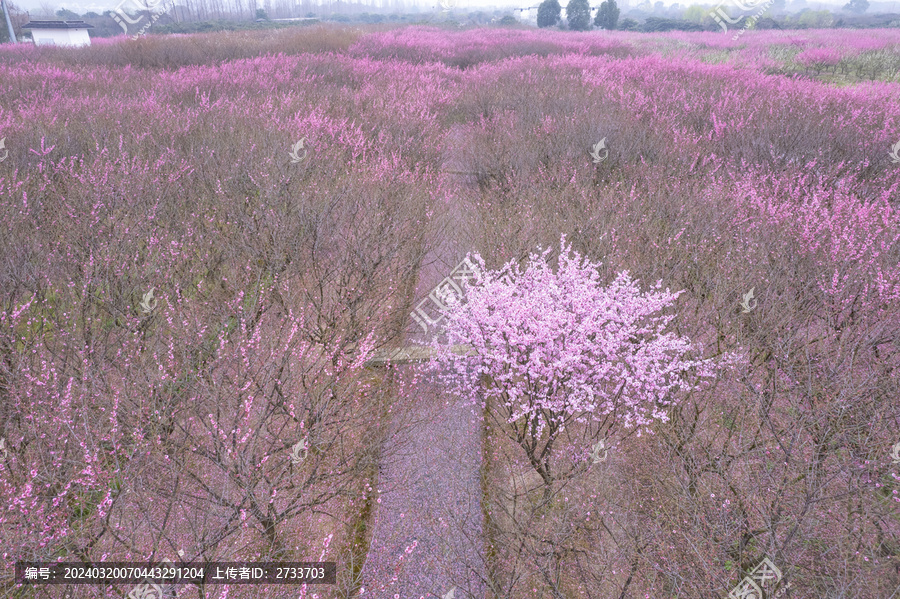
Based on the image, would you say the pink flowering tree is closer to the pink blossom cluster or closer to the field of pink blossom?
the pink blossom cluster

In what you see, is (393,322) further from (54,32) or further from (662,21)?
(662,21)

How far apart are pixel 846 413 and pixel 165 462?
288 inches

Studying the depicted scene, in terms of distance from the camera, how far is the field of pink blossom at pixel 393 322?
4125mm

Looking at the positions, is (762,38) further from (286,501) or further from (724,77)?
(286,501)

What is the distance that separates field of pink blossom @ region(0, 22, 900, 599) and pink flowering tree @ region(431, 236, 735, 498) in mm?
407

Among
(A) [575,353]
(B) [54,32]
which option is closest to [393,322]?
(A) [575,353]

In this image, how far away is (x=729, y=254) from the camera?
6.56 meters

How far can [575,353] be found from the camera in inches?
207

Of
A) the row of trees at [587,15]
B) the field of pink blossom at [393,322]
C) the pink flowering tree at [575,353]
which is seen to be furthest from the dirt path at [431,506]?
the row of trees at [587,15]

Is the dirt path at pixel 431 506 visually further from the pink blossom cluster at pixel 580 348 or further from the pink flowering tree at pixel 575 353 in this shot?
the pink blossom cluster at pixel 580 348

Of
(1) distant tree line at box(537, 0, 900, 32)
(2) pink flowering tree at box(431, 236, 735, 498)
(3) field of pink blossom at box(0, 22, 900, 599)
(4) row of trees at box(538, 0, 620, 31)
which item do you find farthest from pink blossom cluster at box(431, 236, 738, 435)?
(4) row of trees at box(538, 0, 620, 31)

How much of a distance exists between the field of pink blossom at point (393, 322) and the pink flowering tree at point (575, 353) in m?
0.41

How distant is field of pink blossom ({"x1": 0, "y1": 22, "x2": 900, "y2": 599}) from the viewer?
162 inches

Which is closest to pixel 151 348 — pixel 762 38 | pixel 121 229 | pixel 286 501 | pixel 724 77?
pixel 286 501
